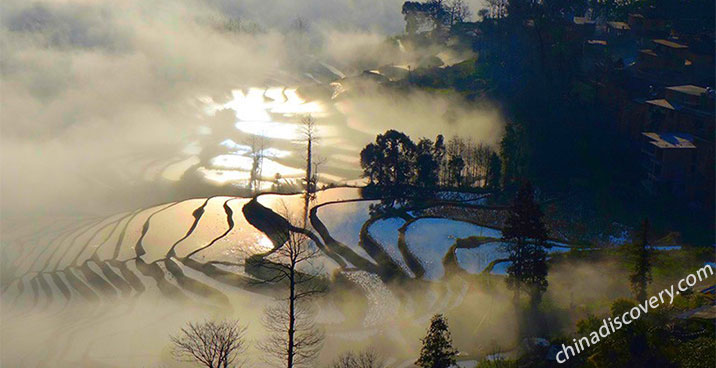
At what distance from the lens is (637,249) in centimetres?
3338

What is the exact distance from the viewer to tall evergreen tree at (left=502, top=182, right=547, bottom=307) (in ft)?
115

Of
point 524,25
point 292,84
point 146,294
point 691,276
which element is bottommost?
point 146,294

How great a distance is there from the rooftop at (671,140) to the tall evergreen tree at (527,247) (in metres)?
19.4

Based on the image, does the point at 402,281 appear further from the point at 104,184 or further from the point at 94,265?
the point at 104,184

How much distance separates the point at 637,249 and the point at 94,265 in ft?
118

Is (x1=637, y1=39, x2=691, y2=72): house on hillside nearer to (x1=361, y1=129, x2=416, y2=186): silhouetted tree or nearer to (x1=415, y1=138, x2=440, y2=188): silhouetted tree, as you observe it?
(x1=415, y1=138, x2=440, y2=188): silhouetted tree

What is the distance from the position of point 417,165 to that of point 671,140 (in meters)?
20.9

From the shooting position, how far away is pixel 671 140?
49.4 metres

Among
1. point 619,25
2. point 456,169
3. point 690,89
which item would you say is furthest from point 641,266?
point 619,25

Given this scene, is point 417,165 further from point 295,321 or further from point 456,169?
point 295,321

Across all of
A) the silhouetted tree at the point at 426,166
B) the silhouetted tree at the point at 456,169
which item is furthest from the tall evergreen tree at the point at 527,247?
the silhouetted tree at the point at 456,169

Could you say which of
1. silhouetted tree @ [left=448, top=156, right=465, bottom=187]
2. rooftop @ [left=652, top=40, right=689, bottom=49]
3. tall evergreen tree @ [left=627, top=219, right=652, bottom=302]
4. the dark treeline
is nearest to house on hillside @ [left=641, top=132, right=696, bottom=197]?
the dark treeline

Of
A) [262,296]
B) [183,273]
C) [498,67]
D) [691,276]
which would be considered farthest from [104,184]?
[691,276]

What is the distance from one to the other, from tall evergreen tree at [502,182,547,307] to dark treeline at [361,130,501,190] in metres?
21.8
